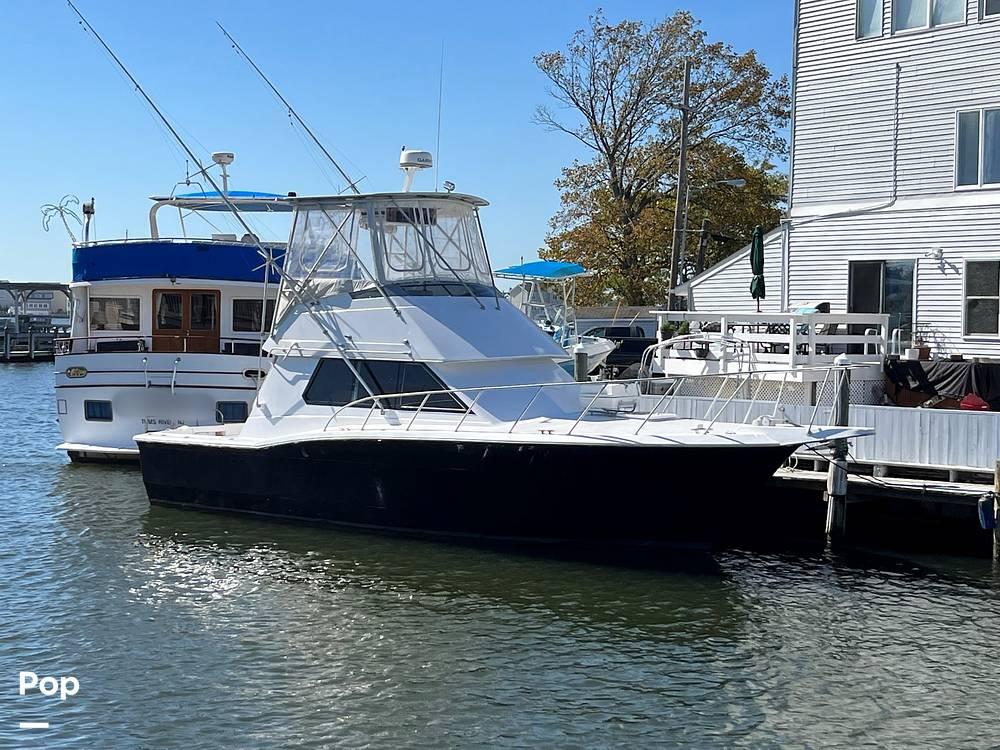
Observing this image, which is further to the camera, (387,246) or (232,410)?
(232,410)

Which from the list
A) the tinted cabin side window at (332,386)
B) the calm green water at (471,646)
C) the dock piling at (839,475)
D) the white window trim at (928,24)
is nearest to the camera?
the calm green water at (471,646)

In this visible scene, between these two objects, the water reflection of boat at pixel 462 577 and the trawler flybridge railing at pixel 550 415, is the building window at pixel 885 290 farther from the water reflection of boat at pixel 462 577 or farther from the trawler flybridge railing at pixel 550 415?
the water reflection of boat at pixel 462 577

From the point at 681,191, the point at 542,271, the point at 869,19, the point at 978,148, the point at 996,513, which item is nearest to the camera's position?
the point at 996,513

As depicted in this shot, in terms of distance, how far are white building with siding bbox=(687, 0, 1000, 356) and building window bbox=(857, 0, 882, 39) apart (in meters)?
0.02

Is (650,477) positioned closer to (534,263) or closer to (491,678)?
(491,678)

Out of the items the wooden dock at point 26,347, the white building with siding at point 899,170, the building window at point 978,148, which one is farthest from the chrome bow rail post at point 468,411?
the wooden dock at point 26,347

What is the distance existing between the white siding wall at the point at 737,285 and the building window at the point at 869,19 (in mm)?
4225

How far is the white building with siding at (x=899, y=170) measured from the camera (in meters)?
21.0

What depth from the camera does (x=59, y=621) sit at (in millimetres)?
12570

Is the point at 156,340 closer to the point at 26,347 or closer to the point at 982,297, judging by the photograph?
the point at 982,297

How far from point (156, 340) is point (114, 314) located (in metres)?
1.23

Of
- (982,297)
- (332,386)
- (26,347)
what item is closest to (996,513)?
(982,297)

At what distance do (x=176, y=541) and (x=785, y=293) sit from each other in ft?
44.2

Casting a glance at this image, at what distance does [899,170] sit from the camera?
22047 millimetres
